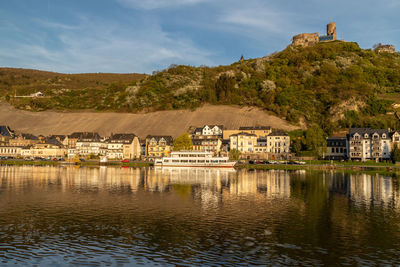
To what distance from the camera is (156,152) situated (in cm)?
10900

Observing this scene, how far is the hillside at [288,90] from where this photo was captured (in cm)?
12950

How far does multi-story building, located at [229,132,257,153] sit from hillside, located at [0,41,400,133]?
98.8 feet

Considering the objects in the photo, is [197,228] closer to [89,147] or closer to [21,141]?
[89,147]

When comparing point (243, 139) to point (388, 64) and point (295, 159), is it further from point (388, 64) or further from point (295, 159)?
point (388, 64)

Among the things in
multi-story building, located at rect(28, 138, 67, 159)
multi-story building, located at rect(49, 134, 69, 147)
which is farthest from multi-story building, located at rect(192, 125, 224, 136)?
multi-story building, located at rect(28, 138, 67, 159)

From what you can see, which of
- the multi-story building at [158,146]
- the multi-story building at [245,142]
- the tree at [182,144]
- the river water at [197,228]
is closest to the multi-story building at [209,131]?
the multi-story building at [158,146]

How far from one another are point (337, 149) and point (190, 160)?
39279 millimetres

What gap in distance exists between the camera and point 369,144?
8656 cm

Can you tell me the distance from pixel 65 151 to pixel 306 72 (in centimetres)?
10319

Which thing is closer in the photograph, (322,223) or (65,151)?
(322,223)

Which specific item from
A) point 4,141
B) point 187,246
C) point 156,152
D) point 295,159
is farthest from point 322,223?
point 4,141

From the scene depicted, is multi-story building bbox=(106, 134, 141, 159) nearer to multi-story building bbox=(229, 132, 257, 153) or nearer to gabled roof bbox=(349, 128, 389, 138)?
multi-story building bbox=(229, 132, 257, 153)

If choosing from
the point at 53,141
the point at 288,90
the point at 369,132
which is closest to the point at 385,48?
the point at 288,90

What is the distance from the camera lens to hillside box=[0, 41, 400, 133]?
129500 mm
